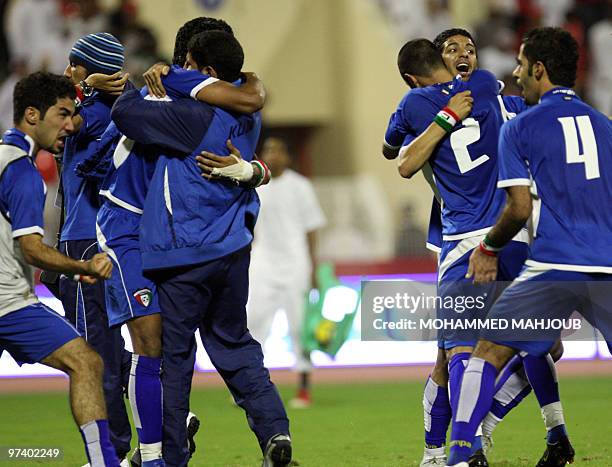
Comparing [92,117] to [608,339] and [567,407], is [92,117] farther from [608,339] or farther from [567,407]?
[567,407]

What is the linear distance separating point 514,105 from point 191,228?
86.2 inches

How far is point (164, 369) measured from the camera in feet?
18.8

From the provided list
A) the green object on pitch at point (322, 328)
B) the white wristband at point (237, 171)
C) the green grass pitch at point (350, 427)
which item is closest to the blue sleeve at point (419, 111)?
the white wristband at point (237, 171)

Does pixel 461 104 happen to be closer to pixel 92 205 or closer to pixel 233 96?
pixel 233 96

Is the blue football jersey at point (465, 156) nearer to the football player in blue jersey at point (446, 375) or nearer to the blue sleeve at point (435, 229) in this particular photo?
the football player in blue jersey at point (446, 375)

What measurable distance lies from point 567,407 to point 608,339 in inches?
176

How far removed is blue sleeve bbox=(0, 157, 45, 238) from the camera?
5.29 m

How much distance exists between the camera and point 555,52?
18.1 ft

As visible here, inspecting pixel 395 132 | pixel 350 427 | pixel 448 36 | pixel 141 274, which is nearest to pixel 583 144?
pixel 395 132

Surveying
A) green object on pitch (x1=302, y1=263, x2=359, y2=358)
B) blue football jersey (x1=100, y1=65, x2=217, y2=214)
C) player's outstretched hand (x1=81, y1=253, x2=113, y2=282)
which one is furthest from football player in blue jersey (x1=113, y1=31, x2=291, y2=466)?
green object on pitch (x1=302, y1=263, x2=359, y2=358)

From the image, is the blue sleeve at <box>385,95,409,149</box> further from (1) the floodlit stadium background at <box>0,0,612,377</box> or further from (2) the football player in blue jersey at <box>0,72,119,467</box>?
(1) the floodlit stadium background at <box>0,0,612,377</box>

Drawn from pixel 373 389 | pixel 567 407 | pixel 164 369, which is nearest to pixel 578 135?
pixel 164 369

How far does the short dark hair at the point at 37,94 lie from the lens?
5590mm

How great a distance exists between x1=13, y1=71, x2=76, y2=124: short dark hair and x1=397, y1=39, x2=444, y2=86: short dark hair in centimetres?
202
